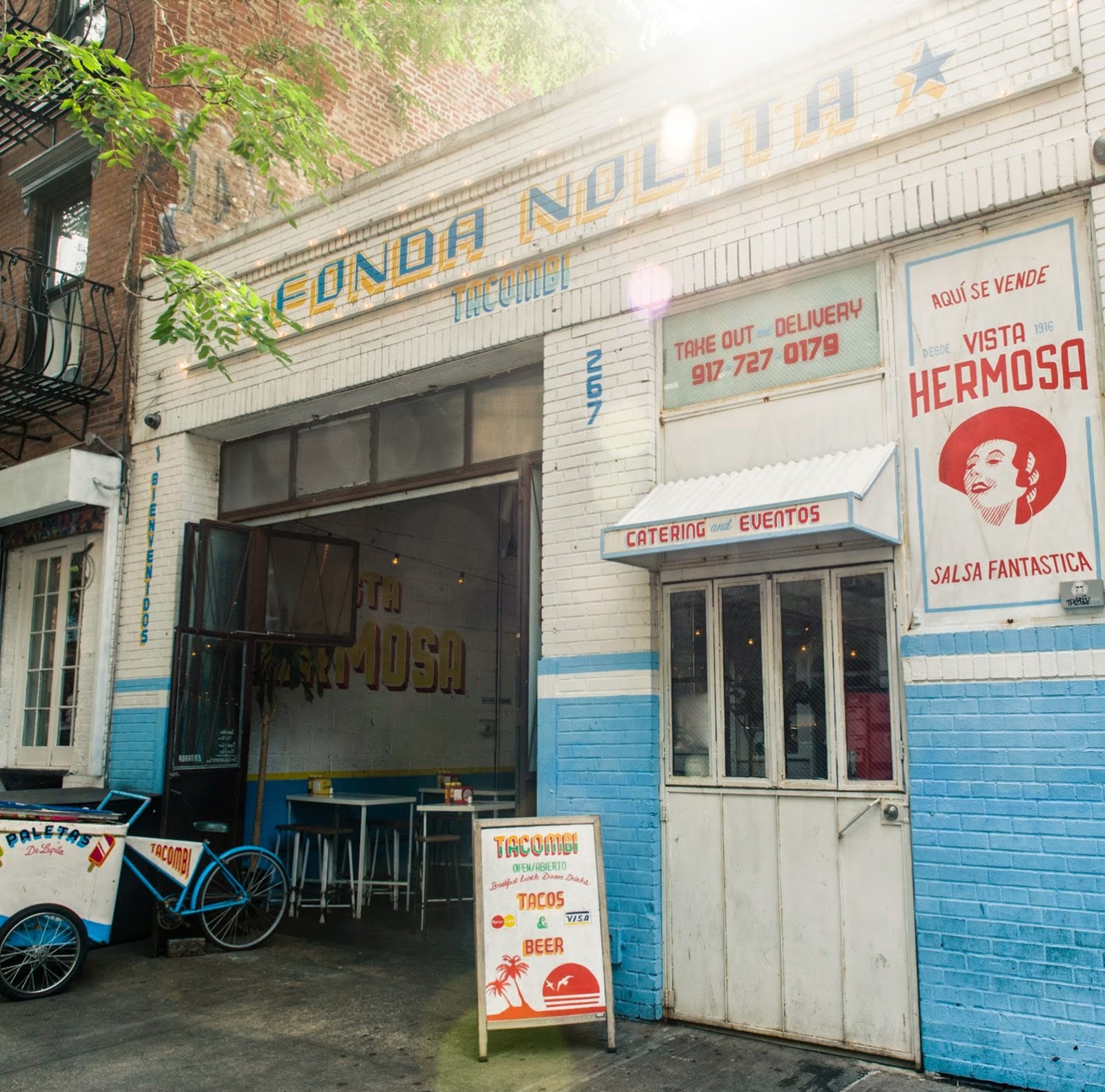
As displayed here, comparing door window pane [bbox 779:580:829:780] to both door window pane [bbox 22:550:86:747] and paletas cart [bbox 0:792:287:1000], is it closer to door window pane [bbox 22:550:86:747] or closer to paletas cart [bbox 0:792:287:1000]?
paletas cart [bbox 0:792:287:1000]

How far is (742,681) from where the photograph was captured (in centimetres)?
609

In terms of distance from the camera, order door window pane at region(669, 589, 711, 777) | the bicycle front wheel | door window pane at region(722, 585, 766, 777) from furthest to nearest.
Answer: the bicycle front wheel → door window pane at region(669, 589, 711, 777) → door window pane at region(722, 585, 766, 777)

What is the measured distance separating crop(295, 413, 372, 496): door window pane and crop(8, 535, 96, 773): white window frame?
2639 millimetres

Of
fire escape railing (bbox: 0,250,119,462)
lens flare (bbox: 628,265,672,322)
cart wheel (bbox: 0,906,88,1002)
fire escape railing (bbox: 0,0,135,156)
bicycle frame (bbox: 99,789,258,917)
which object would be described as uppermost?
fire escape railing (bbox: 0,0,135,156)

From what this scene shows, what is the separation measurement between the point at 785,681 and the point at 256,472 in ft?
18.4

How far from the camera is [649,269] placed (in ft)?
22.1

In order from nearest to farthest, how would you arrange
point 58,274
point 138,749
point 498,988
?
point 498,988 < point 138,749 < point 58,274

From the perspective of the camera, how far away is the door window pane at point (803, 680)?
574 centimetres

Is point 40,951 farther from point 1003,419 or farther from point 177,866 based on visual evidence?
point 1003,419

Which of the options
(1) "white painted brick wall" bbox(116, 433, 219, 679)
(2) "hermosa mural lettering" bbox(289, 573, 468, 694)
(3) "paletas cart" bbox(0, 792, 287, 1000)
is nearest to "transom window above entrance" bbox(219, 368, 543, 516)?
(1) "white painted brick wall" bbox(116, 433, 219, 679)

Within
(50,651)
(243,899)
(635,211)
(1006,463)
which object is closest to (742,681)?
(1006,463)

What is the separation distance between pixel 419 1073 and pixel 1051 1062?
2925 mm

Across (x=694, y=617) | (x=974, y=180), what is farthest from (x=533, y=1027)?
(x=974, y=180)

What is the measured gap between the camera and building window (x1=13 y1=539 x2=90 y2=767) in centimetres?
1031
